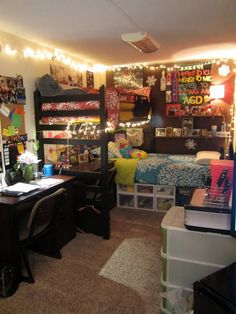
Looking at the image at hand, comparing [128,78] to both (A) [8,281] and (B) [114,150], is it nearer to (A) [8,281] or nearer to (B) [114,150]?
(B) [114,150]

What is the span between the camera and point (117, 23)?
2438mm

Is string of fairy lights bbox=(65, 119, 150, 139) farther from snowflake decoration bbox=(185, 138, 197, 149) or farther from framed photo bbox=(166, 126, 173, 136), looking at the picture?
snowflake decoration bbox=(185, 138, 197, 149)

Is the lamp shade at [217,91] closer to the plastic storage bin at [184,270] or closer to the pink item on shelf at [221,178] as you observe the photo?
the pink item on shelf at [221,178]

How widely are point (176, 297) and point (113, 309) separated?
61 cm

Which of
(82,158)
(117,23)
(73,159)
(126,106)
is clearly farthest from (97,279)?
(126,106)

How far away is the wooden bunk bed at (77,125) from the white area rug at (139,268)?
Result: 362 mm

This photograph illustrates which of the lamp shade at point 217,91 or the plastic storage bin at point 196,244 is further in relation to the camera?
the lamp shade at point 217,91

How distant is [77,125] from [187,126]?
7.43 ft

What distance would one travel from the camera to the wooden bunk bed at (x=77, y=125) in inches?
109

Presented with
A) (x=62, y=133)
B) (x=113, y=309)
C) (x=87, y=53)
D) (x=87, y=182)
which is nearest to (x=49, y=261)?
(x=113, y=309)

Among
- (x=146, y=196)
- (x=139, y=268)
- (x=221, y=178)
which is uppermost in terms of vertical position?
(x=221, y=178)

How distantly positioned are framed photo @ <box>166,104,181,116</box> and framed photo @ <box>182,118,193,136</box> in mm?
189

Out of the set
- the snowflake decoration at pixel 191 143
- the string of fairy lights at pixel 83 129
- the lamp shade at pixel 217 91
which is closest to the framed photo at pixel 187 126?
the snowflake decoration at pixel 191 143

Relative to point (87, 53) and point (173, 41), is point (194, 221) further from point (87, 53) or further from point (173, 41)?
point (87, 53)
